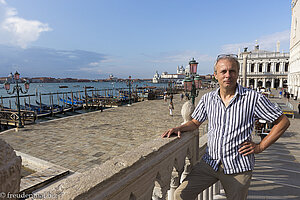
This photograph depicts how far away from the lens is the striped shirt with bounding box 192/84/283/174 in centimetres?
160

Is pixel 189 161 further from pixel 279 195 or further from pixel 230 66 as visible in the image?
pixel 279 195

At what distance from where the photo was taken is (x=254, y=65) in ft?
187

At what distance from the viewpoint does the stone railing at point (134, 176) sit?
106cm

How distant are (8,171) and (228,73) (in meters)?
1.74

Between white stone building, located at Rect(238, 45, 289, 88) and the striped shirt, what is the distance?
58.3 m

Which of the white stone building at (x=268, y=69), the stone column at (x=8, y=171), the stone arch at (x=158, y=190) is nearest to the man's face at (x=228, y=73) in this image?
the stone arch at (x=158, y=190)

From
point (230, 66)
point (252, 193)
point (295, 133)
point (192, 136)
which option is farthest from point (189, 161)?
point (295, 133)

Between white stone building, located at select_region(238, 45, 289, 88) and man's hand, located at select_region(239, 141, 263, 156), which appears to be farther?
white stone building, located at select_region(238, 45, 289, 88)

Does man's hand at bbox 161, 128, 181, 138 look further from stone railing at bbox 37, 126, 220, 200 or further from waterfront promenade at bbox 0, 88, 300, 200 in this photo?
waterfront promenade at bbox 0, 88, 300, 200

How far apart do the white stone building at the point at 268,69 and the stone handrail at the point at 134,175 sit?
58445 millimetres

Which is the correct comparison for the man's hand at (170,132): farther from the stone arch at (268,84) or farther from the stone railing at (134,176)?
Result: the stone arch at (268,84)

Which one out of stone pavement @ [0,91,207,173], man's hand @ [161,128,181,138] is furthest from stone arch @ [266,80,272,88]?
man's hand @ [161,128,181,138]

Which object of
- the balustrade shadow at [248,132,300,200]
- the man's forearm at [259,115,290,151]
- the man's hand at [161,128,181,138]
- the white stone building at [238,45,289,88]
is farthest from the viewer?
the white stone building at [238,45,289,88]

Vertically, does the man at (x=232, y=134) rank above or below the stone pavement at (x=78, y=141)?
above
